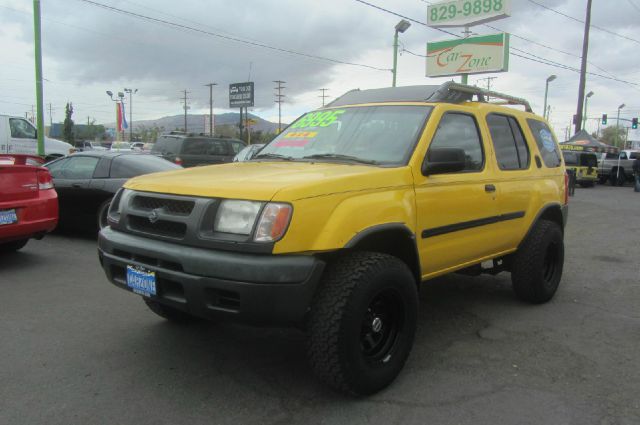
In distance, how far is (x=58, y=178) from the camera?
814 centimetres

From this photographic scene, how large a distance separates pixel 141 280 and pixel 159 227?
33cm

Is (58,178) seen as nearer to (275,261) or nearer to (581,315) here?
(275,261)

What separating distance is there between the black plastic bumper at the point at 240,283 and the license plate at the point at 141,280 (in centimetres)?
8

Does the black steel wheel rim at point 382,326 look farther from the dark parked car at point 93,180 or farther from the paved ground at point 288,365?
the dark parked car at point 93,180

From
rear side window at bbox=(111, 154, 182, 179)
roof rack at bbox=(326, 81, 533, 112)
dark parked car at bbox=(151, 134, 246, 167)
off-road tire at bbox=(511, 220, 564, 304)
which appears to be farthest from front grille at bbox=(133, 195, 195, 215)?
dark parked car at bbox=(151, 134, 246, 167)

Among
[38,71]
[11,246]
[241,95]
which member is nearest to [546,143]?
[11,246]

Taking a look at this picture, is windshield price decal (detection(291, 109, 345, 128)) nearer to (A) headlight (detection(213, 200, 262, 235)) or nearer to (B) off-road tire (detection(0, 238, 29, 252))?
(A) headlight (detection(213, 200, 262, 235))

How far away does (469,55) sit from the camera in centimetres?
2406

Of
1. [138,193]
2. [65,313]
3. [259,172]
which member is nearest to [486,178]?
[259,172]

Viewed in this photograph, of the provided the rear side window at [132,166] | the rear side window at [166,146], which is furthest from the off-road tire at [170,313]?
the rear side window at [166,146]

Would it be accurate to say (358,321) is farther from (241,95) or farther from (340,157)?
(241,95)

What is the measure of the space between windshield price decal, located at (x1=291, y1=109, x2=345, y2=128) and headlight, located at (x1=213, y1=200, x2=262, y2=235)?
62.7 inches

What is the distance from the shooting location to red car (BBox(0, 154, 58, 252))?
5781 millimetres

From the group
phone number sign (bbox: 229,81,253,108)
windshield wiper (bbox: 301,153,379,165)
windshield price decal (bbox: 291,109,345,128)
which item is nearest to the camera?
windshield wiper (bbox: 301,153,379,165)
